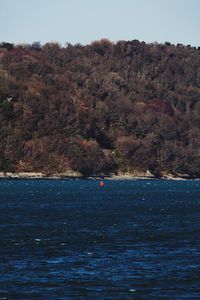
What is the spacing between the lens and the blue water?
50.0m

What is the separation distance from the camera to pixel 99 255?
214 feet

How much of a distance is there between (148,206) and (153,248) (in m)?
66.0

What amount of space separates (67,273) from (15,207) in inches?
2880

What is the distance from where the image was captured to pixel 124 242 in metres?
75.0

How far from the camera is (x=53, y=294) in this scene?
48344 mm

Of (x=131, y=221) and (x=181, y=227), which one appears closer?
(x=181, y=227)

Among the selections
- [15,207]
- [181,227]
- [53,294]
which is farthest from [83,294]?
[15,207]

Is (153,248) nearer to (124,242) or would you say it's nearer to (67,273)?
(124,242)

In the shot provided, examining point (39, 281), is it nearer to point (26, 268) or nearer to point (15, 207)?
point (26, 268)

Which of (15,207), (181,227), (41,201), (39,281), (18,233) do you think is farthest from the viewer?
(41,201)

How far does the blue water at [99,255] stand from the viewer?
49975 millimetres

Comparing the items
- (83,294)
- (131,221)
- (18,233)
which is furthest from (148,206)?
(83,294)

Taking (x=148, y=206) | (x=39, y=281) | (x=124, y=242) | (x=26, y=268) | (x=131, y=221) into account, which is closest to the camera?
(x=39, y=281)

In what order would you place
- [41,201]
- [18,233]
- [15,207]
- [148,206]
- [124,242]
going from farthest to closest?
[41,201] → [148,206] → [15,207] → [18,233] → [124,242]
